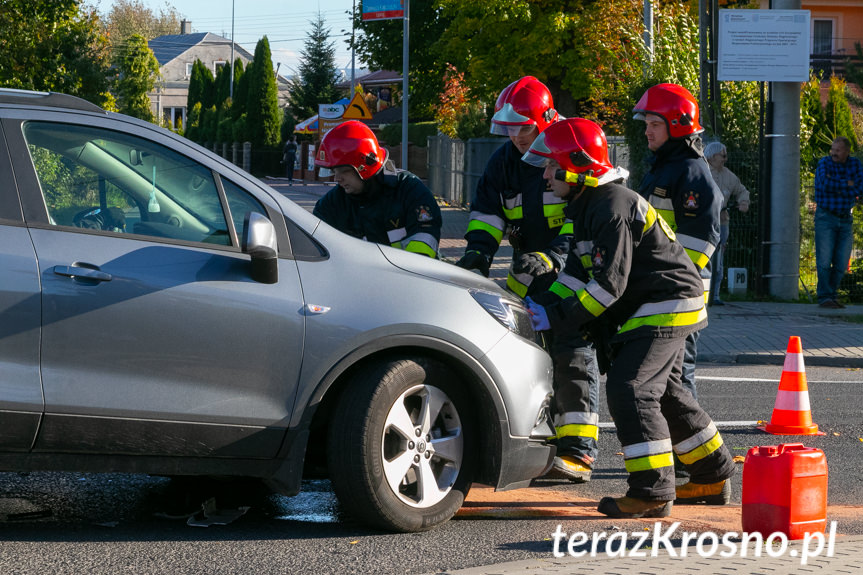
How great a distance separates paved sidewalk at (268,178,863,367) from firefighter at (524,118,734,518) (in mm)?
5603

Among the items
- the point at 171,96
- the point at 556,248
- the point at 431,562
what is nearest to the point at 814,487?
the point at 431,562

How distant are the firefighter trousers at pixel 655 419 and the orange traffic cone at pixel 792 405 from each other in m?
1.96

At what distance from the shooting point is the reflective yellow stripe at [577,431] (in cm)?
639

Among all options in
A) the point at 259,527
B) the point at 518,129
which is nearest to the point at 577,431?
the point at 518,129

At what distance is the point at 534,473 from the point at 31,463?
7.00 feet

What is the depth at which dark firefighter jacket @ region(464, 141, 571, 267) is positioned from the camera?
667 centimetres

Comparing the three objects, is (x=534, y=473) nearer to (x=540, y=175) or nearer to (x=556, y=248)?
(x=556, y=248)

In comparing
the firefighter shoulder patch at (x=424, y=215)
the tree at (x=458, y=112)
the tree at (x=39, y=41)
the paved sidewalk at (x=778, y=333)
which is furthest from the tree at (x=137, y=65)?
the firefighter shoulder patch at (x=424, y=215)

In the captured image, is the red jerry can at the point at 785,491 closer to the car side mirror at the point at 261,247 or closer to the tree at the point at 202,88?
the car side mirror at the point at 261,247

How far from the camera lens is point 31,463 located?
186 inches

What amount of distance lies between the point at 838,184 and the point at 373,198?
337 inches

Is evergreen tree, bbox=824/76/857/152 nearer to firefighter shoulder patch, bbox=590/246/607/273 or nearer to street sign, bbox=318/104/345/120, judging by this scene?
firefighter shoulder patch, bbox=590/246/607/273

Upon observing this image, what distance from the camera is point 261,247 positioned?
484 cm

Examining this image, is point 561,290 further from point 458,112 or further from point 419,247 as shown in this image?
point 458,112
